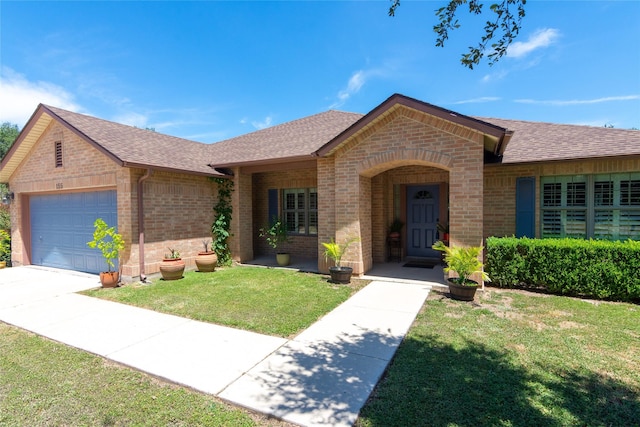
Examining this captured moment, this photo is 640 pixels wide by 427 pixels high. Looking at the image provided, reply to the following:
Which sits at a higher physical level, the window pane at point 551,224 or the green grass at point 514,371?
the window pane at point 551,224

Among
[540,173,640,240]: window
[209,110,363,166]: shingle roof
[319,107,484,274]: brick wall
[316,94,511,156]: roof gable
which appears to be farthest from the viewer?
[209,110,363,166]: shingle roof

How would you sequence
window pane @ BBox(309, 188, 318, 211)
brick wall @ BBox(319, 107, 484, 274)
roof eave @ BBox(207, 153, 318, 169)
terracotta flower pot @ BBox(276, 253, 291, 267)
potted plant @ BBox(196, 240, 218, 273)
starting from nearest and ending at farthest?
brick wall @ BBox(319, 107, 484, 274), roof eave @ BBox(207, 153, 318, 169), potted plant @ BBox(196, 240, 218, 273), terracotta flower pot @ BBox(276, 253, 291, 267), window pane @ BBox(309, 188, 318, 211)

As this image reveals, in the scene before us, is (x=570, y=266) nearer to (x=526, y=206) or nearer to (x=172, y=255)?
(x=526, y=206)

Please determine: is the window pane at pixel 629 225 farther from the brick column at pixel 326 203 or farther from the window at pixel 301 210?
the window at pixel 301 210

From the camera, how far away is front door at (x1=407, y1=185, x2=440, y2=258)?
10.7 m

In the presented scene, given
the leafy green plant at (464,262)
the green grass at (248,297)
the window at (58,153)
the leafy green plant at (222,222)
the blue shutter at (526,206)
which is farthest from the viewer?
the leafy green plant at (222,222)

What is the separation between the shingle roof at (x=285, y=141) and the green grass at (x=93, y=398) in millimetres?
6937

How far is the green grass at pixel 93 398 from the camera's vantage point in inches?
108

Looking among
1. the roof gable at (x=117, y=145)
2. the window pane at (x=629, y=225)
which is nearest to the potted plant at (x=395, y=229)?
the window pane at (x=629, y=225)

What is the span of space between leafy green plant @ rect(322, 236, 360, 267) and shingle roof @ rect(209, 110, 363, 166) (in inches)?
112

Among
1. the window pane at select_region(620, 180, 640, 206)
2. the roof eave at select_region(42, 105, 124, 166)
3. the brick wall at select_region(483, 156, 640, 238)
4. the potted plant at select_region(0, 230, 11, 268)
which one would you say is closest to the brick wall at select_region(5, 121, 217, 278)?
the potted plant at select_region(0, 230, 11, 268)

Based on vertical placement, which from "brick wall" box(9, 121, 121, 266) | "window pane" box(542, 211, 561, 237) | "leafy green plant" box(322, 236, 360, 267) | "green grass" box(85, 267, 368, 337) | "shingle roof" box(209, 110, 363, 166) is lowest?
"green grass" box(85, 267, 368, 337)

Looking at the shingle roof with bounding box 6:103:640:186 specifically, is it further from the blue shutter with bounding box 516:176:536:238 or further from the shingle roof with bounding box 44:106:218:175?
the blue shutter with bounding box 516:176:536:238

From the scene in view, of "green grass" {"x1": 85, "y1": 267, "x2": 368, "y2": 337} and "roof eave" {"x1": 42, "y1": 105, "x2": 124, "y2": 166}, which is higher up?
"roof eave" {"x1": 42, "y1": 105, "x2": 124, "y2": 166}
